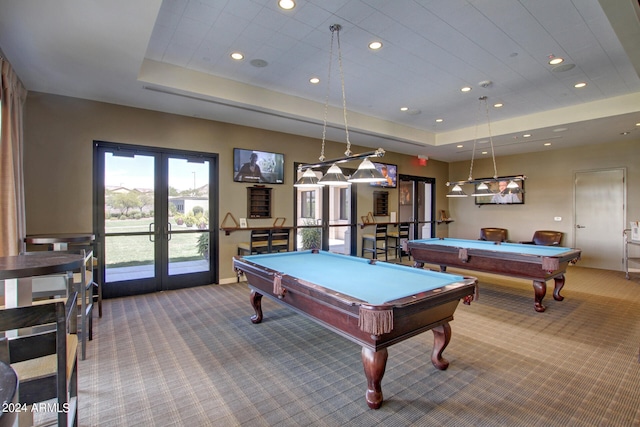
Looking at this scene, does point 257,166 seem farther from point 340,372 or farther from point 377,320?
point 377,320

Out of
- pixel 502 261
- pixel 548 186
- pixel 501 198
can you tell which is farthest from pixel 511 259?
pixel 501 198

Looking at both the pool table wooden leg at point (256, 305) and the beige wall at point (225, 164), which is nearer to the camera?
the pool table wooden leg at point (256, 305)

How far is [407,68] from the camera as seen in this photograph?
14.2 feet

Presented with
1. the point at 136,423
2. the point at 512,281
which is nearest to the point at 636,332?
the point at 512,281

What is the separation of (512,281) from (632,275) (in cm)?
294

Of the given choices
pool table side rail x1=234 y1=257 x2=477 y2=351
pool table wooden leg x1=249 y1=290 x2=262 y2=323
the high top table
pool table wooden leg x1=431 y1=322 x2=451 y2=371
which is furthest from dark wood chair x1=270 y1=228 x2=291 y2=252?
the high top table

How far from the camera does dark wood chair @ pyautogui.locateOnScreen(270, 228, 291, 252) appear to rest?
20.3 feet

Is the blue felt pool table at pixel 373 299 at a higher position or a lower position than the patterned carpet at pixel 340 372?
higher

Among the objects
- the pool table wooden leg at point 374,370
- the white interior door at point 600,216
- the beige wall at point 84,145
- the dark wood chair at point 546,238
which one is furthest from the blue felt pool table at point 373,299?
the white interior door at point 600,216

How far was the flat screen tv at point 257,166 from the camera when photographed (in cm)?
605

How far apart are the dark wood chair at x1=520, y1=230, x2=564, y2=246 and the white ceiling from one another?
2496 mm

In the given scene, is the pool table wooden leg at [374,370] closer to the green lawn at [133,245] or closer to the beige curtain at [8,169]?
the beige curtain at [8,169]

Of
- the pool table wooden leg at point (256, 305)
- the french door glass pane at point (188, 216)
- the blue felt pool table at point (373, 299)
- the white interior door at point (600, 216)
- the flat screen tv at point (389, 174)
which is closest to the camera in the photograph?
the blue felt pool table at point (373, 299)

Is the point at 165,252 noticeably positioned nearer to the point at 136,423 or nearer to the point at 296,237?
the point at 296,237
